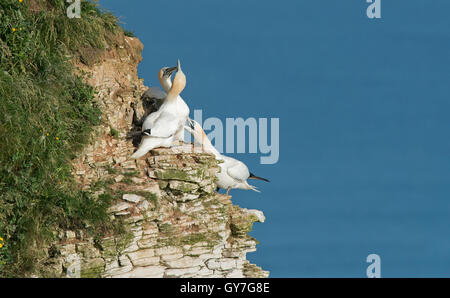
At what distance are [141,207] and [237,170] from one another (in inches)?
108

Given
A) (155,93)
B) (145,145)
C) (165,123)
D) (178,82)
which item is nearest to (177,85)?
(178,82)

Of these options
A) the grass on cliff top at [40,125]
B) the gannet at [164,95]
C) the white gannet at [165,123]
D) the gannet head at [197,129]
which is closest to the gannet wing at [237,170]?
the gannet head at [197,129]

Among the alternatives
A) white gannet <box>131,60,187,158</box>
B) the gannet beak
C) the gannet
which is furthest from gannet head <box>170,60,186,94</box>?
the gannet beak

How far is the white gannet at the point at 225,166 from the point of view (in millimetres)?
15664

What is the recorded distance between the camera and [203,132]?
52.0 ft

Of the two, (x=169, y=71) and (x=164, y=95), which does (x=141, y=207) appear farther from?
(x=169, y=71)

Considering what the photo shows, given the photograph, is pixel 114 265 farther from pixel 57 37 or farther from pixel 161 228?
pixel 57 37

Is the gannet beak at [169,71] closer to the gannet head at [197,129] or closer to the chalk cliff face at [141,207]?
the chalk cliff face at [141,207]

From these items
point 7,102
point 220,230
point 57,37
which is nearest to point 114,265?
point 220,230

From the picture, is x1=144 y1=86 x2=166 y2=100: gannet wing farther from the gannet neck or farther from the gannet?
the gannet neck

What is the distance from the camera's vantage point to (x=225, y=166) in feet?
52.1

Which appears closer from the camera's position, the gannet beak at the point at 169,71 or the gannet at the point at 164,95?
the gannet at the point at 164,95

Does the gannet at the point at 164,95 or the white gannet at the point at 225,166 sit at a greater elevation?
the gannet at the point at 164,95
